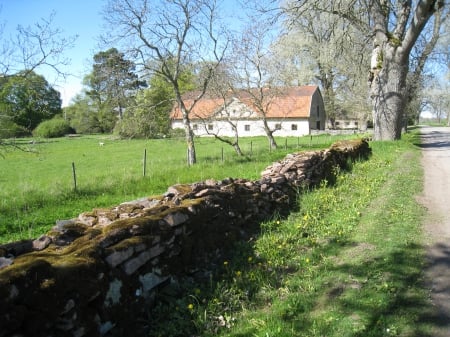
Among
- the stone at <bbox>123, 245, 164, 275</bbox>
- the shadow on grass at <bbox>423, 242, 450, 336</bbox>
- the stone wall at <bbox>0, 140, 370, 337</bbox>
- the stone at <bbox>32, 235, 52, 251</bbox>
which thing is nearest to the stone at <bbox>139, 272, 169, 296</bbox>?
the stone wall at <bbox>0, 140, 370, 337</bbox>

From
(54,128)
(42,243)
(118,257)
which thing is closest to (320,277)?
(118,257)

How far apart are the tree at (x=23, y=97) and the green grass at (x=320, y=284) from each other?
26.0 feet

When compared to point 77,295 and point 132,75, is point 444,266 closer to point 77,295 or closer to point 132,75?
point 77,295

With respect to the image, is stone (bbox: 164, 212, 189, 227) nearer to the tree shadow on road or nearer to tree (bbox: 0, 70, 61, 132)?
tree (bbox: 0, 70, 61, 132)

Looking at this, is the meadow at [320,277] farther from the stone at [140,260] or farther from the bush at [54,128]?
the bush at [54,128]

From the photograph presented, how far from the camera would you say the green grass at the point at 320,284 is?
12.2ft

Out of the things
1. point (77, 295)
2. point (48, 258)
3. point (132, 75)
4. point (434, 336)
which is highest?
point (132, 75)

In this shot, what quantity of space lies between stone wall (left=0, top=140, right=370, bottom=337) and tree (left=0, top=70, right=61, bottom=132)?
6792 mm

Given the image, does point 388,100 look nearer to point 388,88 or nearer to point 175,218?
point 388,88

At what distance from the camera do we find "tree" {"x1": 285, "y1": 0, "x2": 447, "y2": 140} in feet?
57.1

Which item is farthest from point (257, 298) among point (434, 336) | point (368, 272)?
point (434, 336)

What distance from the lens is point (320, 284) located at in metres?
4.52

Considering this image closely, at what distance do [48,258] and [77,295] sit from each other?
0.54m

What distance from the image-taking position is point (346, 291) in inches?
169
